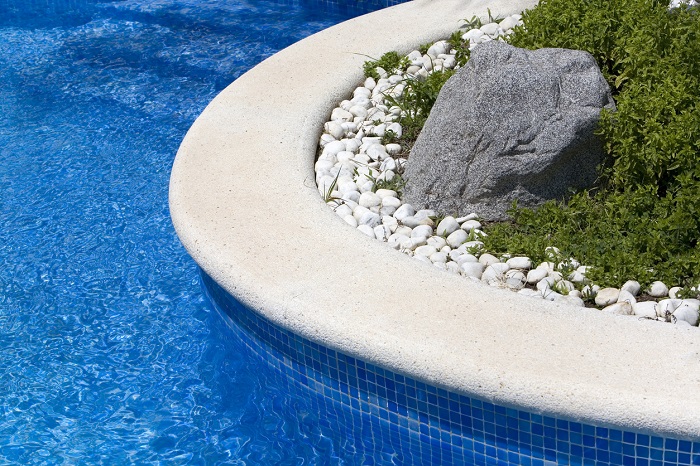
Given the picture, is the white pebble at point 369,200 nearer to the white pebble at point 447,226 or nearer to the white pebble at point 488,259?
the white pebble at point 447,226

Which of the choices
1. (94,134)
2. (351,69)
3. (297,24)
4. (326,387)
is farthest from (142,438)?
(297,24)

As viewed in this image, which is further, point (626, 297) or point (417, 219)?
point (417, 219)

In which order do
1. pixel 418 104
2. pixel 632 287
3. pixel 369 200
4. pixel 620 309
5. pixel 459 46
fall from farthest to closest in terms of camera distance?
pixel 459 46, pixel 418 104, pixel 369 200, pixel 632 287, pixel 620 309

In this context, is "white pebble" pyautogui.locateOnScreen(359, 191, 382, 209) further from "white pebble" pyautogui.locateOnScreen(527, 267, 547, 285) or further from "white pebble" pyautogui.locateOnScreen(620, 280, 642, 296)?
"white pebble" pyautogui.locateOnScreen(620, 280, 642, 296)

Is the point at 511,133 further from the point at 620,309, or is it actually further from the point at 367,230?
the point at 620,309

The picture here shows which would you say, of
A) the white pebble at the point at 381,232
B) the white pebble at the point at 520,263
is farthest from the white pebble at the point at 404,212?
the white pebble at the point at 520,263

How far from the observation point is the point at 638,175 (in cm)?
396

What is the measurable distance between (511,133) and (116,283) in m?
2.15

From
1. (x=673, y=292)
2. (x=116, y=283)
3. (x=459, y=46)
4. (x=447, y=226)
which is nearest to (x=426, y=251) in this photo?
(x=447, y=226)

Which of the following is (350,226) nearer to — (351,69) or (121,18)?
(351,69)

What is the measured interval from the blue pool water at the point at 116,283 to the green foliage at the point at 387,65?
4.79 ft

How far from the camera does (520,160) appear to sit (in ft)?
12.9

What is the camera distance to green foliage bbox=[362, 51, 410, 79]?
5.21 metres

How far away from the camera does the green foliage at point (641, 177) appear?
3.60 metres
